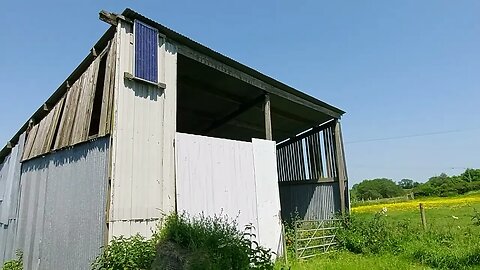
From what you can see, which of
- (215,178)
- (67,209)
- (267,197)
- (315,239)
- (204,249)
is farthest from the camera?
(315,239)

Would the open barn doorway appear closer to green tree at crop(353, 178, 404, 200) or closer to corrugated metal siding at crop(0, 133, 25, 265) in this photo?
corrugated metal siding at crop(0, 133, 25, 265)

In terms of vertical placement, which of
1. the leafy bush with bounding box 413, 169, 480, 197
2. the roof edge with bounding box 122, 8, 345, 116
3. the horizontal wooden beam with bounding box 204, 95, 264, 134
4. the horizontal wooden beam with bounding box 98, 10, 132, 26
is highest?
the roof edge with bounding box 122, 8, 345, 116

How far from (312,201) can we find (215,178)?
617cm

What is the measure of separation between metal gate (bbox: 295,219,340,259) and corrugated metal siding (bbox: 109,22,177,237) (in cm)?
371

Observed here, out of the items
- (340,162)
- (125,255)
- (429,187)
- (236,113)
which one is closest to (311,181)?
(340,162)

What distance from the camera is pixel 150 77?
5887 mm

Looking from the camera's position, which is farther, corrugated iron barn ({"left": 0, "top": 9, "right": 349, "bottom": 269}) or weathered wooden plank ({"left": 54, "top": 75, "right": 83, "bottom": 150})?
weathered wooden plank ({"left": 54, "top": 75, "right": 83, "bottom": 150})

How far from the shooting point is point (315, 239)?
29.3ft

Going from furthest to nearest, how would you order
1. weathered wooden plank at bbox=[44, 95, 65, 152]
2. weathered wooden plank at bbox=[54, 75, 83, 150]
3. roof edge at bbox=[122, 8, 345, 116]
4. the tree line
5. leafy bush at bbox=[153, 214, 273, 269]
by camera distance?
the tree line, weathered wooden plank at bbox=[44, 95, 65, 152], weathered wooden plank at bbox=[54, 75, 83, 150], roof edge at bbox=[122, 8, 345, 116], leafy bush at bbox=[153, 214, 273, 269]

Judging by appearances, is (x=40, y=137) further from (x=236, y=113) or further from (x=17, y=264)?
(x=236, y=113)

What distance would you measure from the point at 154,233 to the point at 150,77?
8.44 feet

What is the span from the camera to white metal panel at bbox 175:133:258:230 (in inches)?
243

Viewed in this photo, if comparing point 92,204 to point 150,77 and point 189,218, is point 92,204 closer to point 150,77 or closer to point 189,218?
point 189,218

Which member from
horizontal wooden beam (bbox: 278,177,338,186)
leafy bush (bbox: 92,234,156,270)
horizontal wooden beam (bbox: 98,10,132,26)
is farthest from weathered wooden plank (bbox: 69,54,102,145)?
horizontal wooden beam (bbox: 278,177,338,186)
